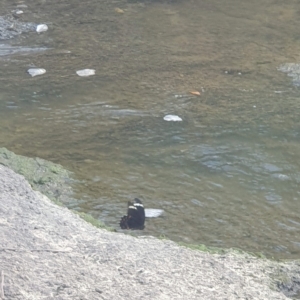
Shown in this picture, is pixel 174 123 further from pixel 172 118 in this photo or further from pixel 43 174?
pixel 43 174

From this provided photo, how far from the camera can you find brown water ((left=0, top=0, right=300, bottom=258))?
3916 mm

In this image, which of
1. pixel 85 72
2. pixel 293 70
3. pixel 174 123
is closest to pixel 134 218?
pixel 174 123

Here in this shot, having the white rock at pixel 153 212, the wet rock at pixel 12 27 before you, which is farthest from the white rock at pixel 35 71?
the white rock at pixel 153 212

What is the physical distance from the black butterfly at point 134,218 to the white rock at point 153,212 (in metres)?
0.12

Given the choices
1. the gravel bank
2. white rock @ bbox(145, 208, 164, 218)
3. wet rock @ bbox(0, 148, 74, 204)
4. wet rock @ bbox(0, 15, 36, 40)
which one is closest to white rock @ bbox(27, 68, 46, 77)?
wet rock @ bbox(0, 15, 36, 40)

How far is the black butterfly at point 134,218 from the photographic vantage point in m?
3.66

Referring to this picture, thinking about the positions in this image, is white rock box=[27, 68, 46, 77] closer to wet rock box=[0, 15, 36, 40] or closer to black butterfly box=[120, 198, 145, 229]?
wet rock box=[0, 15, 36, 40]

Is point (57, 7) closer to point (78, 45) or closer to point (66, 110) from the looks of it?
point (78, 45)

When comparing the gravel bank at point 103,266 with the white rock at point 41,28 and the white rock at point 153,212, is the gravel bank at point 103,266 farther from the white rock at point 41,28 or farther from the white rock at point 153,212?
the white rock at point 41,28

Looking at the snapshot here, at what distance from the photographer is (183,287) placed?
268 cm

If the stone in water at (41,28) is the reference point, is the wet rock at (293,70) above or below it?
above

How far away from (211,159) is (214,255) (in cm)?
152

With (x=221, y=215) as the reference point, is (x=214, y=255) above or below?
above

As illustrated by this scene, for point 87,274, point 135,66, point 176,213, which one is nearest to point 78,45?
point 135,66
